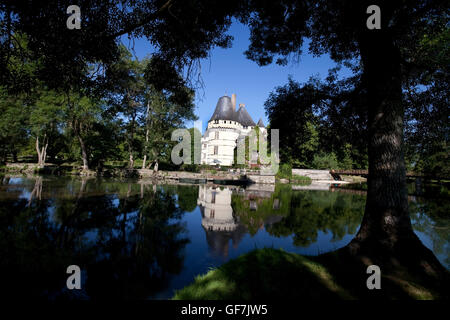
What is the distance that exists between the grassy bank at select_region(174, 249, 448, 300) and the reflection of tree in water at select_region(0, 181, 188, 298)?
1.09 metres

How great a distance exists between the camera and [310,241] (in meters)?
6.21

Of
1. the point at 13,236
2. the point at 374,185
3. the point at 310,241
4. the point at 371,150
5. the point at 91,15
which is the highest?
the point at 91,15

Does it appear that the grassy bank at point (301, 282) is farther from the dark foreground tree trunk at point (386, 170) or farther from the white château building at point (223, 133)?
the white château building at point (223, 133)

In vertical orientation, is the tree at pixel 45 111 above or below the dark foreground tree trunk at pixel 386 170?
above

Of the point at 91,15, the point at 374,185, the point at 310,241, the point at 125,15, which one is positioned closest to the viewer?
the point at 374,185

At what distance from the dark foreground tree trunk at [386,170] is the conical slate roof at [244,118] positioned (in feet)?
183

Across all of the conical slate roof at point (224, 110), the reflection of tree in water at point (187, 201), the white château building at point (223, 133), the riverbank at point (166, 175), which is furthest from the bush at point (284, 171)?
the conical slate roof at point (224, 110)

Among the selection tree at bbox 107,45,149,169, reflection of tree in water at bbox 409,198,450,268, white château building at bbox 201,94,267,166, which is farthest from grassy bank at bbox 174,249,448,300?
white château building at bbox 201,94,267,166

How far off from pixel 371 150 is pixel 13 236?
8.39 metres

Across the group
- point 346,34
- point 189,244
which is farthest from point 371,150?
point 189,244

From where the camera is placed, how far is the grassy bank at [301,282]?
113 inches

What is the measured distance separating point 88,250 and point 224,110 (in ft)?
171

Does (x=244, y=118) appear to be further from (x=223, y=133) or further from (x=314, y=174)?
(x=314, y=174)
